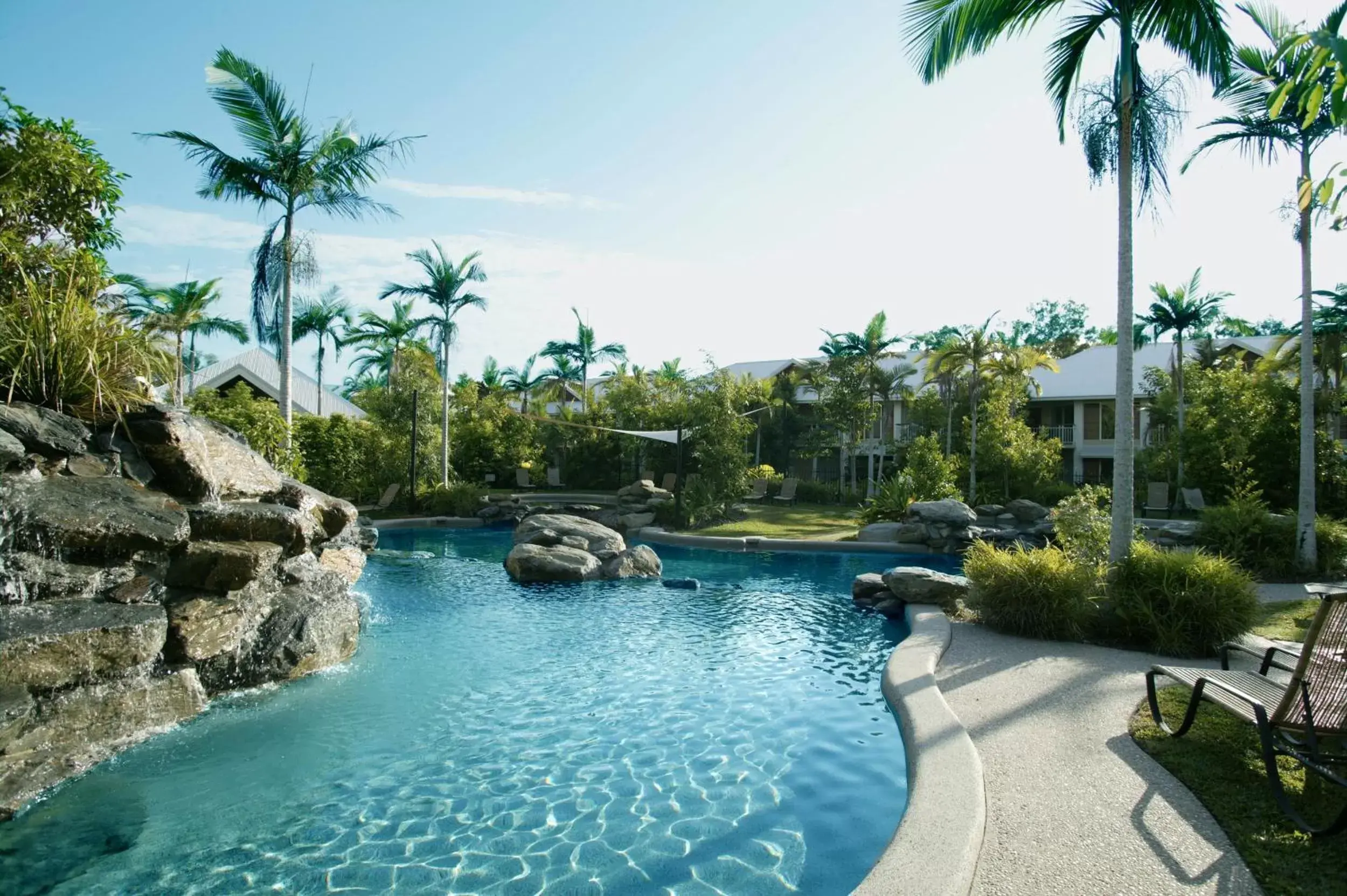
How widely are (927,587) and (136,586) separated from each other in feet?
26.3

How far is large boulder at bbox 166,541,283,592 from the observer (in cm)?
630

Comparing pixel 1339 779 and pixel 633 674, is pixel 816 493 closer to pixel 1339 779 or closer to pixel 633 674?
pixel 633 674

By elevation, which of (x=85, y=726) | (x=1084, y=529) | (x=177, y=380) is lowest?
(x=85, y=726)

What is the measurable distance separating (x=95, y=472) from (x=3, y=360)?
1101mm

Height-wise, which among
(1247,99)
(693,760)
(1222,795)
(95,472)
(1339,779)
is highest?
(1247,99)

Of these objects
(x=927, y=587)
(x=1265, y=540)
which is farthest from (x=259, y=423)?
(x=1265, y=540)

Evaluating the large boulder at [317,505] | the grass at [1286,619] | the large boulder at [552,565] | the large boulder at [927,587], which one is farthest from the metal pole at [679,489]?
the grass at [1286,619]

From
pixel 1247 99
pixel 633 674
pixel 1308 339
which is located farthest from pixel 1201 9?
pixel 633 674

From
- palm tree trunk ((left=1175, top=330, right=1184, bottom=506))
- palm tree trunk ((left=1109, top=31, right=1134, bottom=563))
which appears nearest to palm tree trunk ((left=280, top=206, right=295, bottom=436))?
palm tree trunk ((left=1109, top=31, right=1134, bottom=563))

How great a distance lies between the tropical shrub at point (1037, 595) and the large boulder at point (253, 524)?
667 centimetres

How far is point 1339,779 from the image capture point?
3.42 metres

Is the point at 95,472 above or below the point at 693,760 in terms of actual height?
above

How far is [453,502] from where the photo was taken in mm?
22031

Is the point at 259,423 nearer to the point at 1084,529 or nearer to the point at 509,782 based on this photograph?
the point at 509,782
